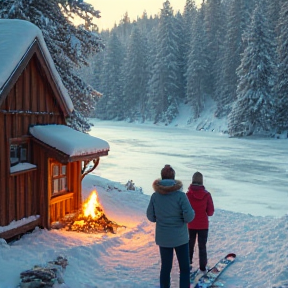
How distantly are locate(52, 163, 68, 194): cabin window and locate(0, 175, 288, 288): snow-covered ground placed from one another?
1295mm

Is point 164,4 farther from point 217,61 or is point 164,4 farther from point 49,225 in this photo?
point 49,225

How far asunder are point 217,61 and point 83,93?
4895 cm

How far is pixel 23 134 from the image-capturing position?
8.43 metres

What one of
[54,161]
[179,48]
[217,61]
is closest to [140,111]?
[179,48]

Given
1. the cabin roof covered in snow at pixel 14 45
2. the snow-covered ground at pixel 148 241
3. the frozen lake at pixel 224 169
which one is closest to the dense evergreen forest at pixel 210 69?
the frozen lake at pixel 224 169

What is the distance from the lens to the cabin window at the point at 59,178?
954 cm

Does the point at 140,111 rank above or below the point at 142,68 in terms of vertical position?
below

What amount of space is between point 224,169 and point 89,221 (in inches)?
549

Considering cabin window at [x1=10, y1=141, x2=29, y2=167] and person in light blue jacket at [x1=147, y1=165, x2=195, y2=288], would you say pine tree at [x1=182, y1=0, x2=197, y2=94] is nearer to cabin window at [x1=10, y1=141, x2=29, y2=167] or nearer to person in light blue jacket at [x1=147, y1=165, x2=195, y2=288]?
cabin window at [x1=10, y1=141, x2=29, y2=167]

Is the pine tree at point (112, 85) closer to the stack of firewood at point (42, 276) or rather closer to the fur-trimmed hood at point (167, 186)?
the stack of firewood at point (42, 276)

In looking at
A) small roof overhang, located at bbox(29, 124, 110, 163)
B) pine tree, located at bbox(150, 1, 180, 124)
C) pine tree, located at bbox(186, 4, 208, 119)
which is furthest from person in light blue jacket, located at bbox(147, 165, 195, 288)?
pine tree, located at bbox(150, 1, 180, 124)

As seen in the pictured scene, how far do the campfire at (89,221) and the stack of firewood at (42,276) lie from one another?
3.50 meters

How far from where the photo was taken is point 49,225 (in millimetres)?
9023

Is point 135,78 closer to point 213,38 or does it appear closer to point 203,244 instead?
point 213,38
